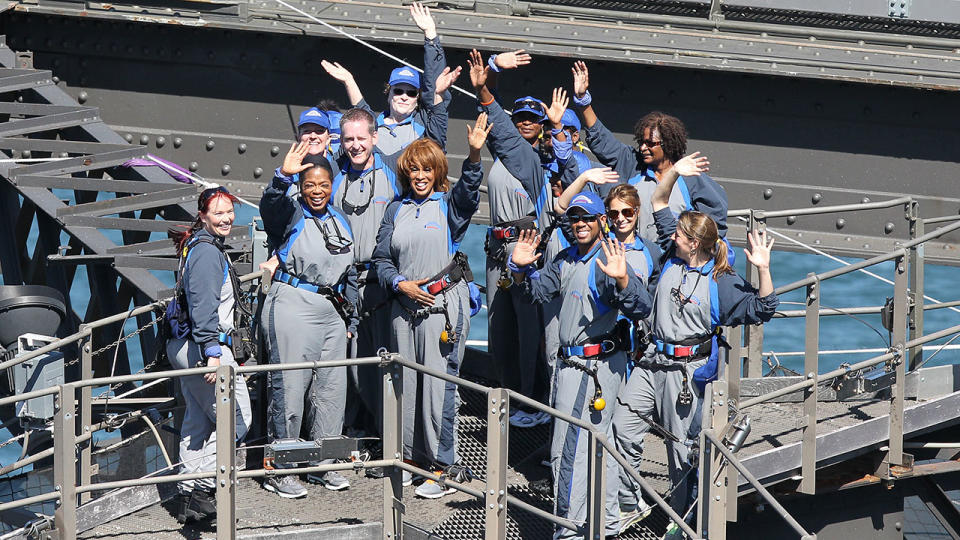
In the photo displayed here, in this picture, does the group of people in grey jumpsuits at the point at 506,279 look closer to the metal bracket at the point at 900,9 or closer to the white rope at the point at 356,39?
the white rope at the point at 356,39

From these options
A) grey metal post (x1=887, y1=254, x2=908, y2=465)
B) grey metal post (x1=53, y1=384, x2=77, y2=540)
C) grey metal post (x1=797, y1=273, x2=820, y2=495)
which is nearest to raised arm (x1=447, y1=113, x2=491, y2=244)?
grey metal post (x1=797, y1=273, x2=820, y2=495)

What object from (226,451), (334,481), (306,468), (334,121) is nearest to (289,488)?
(334,481)

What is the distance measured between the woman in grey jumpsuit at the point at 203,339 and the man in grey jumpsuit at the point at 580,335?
1.67m

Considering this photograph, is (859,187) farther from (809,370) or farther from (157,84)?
(157,84)

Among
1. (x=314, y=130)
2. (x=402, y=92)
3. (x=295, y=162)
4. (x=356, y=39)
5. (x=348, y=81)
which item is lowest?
(x=295, y=162)

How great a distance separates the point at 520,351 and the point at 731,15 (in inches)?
142

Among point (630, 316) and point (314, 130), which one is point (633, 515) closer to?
point (630, 316)

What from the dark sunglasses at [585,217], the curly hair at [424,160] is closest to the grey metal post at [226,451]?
the curly hair at [424,160]

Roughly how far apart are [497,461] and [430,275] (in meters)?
1.40

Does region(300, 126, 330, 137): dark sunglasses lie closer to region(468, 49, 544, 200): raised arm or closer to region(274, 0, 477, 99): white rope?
region(468, 49, 544, 200): raised arm

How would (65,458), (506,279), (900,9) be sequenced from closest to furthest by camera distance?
(65,458)
(506,279)
(900,9)

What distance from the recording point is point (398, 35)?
10719mm

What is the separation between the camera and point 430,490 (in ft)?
27.8

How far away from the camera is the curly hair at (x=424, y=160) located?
8117mm
